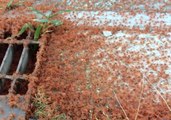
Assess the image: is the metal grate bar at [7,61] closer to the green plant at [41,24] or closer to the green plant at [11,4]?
the green plant at [41,24]

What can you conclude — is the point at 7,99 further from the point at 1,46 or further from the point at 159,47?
the point at 159,47

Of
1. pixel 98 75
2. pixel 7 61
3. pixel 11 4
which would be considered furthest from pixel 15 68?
pixel 11 4

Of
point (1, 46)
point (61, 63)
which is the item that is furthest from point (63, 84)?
point (1, 46)

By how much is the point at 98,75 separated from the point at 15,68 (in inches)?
24.1

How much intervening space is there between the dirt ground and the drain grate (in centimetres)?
10

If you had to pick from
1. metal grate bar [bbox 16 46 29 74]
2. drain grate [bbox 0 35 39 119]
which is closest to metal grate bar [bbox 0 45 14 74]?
drain grate [bbox 0 35 39 119]

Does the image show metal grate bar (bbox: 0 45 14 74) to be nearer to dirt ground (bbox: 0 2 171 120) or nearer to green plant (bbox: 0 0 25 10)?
dirt ground (bbox: 0 2 171 120)

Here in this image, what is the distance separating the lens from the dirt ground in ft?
6.06

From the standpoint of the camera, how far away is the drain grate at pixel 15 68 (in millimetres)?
1883

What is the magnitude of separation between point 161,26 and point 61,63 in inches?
32.7

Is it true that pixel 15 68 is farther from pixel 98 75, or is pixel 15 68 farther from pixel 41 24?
pixel 98 75

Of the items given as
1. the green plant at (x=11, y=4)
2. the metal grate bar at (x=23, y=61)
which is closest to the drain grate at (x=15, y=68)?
the metal grate bar at (x=23, y=61)

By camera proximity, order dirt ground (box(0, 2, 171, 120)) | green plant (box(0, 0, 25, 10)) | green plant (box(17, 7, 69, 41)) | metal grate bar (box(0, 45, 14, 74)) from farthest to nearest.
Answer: green plant (box(0, 0, 25, 10)) < green plant (box(17, 7, 69, 41)) < metal grate bar (box(0, 45, 14, 74)) < dirt ground (box(0, 2, 171, 120))

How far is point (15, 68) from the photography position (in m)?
2.27
